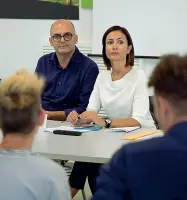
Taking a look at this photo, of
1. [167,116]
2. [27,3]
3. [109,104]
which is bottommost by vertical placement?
[109,104]

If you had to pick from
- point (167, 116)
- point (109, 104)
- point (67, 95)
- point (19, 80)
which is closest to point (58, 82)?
point (67, 95)

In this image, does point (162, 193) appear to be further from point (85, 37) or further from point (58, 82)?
point (85, 37)

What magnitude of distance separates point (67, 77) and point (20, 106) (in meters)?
2.31

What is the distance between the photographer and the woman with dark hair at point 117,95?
9.94 ft

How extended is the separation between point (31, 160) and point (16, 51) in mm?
3914

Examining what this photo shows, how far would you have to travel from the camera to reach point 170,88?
1.20 metres

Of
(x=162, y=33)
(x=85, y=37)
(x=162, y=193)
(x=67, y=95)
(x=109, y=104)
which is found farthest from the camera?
(x=85, y=37)

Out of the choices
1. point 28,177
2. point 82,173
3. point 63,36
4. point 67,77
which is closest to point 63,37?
point 63,36

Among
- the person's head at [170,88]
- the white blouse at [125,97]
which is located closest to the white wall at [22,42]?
the white blouse at [125,97]

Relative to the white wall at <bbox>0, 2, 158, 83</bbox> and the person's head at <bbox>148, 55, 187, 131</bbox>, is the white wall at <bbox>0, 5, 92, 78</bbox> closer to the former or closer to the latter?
the white wall at <bbox>0, 2, 158, 83</bbox>

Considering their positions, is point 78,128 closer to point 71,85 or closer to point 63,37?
point 71,85

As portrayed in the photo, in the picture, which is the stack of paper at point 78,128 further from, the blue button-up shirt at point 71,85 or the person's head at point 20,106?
the person's head at point 20,106

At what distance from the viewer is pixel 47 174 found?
1389 mm

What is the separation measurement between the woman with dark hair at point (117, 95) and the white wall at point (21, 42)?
1.79 m
